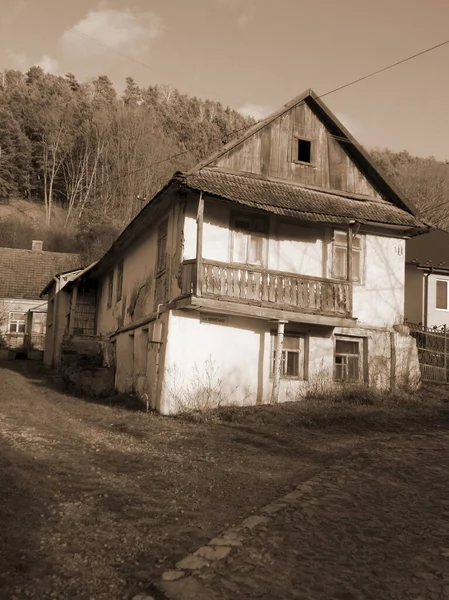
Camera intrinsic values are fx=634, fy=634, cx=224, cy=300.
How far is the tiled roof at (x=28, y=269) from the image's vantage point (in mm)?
40750

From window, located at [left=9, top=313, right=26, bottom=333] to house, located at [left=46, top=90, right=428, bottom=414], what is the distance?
73.3 feet

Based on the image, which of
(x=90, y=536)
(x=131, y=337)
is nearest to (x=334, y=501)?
(x=90, y=536)

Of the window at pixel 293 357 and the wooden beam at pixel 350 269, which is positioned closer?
the wooden beam at pixel 350 269

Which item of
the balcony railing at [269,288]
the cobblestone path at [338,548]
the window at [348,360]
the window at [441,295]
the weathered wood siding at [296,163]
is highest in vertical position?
the weathered wood siding at [296,163]

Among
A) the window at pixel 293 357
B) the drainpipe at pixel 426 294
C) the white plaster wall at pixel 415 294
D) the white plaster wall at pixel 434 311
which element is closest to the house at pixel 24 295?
the white plaster wall at pixel 415 294

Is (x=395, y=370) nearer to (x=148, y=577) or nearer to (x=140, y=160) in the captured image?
(x=148, y=577)

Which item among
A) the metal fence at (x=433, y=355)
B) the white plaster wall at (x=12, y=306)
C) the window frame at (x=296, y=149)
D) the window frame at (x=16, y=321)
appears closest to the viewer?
the window frame at (x=296, y=149)

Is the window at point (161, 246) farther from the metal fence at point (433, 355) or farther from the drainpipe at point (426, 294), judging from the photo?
the drainpipe at point (426, 294)

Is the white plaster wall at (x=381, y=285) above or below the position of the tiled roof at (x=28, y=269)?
below

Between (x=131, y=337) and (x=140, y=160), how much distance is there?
35149 mm

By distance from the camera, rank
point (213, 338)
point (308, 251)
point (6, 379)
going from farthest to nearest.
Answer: point (6, 379)
point (308, 251)
point (213, 338)

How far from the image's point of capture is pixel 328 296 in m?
15.9

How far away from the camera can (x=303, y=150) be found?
18.0 metres

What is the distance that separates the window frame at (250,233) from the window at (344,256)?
2.09m
